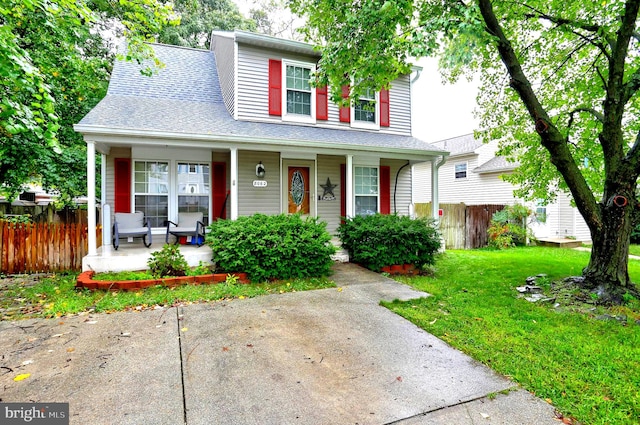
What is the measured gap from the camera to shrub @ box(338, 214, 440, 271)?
6.77 meters

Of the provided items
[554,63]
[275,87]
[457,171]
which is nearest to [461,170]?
[457,171]

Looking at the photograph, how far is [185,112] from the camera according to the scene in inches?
311

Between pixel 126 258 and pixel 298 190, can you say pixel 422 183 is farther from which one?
pixel 126 258

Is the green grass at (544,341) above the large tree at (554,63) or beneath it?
beneath

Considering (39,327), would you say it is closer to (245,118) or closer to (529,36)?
(245,118)

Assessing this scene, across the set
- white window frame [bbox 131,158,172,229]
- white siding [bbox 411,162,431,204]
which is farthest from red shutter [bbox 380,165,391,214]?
white siding [bbox 411,162,431,204]

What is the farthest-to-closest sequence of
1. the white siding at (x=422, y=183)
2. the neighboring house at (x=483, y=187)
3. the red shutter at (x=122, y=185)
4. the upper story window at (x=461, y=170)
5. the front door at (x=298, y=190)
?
the white siding at (x=422, y=183) < the upper story window at (x=461, y=170) < the neighboring house at (x=483, y=187) < the front door at (x=298, y=190) < the red shutter at (x=122, y=185)

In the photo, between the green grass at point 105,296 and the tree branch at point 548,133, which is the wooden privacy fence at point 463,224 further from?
the green grass at point 105,296

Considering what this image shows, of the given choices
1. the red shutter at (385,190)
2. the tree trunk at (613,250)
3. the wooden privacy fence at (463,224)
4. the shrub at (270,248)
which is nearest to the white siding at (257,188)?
the shrub at (270,248)

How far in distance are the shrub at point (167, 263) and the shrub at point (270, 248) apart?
1.95ft

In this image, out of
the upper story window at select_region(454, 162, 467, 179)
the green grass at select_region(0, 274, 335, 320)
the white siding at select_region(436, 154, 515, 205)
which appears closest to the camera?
the green grass at select_region(0, 274, 335, 320)

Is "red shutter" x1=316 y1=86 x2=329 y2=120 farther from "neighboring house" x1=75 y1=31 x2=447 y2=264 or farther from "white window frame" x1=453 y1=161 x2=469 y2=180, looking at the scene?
"white window frame" x1=453 y1=161 x2=469 y2=180

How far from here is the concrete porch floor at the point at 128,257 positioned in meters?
5.90

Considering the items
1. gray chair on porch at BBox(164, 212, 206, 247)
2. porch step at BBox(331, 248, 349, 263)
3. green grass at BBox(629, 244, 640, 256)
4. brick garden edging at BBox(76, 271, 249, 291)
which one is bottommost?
green grass at BBox(629, 244, 640, 256)
